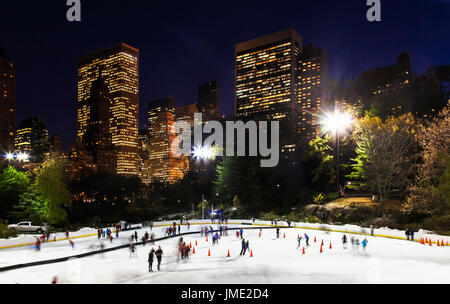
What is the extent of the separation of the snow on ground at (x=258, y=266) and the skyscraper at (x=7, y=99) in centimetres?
18279

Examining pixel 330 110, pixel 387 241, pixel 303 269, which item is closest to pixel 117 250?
pixel 303 269

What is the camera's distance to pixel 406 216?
3791cm

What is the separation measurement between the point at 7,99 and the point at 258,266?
208793 mm

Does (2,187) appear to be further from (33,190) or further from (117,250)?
(117,250)

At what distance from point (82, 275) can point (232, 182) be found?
5476 cm

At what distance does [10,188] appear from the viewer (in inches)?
2079

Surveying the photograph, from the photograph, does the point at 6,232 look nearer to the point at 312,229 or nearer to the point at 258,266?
the point at 258,266

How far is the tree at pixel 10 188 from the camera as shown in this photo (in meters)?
51.3

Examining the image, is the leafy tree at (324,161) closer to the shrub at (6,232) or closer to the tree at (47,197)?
the tree at (47,197)

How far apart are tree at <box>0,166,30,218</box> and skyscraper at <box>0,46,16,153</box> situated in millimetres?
139447

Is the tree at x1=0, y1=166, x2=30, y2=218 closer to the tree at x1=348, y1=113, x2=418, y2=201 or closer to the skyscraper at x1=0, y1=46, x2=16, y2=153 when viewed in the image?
the tree at x1=348, y1=113, x2=418, y2=201

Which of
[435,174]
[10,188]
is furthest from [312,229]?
[10,188]

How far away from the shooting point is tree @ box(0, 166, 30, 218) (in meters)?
51.3

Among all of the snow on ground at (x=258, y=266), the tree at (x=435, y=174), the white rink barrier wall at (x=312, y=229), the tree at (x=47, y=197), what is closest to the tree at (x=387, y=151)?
the tree at (x=435, y=174)
